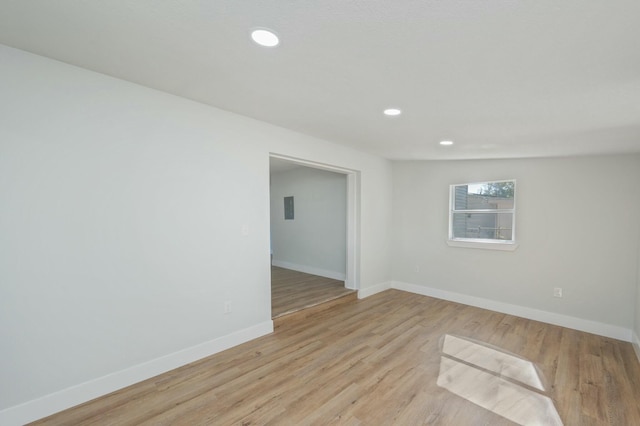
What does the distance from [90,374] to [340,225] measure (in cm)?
408

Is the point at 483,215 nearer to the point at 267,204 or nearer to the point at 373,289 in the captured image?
the point at 373,289

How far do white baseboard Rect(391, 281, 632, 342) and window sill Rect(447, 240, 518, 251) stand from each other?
782 mm

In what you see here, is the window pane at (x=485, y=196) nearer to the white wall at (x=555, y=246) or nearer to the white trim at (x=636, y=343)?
the white wall at (x=555, y=246)

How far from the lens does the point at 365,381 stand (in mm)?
2418

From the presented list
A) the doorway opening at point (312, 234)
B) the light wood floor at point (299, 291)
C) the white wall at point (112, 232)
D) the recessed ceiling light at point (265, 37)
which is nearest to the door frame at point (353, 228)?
the doorway opening at point (312, 234)

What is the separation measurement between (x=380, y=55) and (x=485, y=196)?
3.48 m

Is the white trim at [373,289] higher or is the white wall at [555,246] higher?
the white wall at [555,246]

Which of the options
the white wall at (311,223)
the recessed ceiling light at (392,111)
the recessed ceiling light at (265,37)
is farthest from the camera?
the white wall at (311,223)

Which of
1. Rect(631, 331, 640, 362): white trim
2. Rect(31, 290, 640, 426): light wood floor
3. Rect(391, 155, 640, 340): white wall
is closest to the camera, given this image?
Rect(31, 290, 640, 426): light wood floor

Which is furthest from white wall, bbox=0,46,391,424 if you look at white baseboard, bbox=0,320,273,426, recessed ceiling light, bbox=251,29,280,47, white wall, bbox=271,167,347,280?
white wall, bbox=271,167,347,280

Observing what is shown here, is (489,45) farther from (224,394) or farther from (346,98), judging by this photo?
(224,394)

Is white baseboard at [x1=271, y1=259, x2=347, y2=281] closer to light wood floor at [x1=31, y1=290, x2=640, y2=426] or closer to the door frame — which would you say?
the door frame

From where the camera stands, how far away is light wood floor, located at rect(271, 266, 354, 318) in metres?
3.88

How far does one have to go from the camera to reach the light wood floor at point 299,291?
12.7 feet
